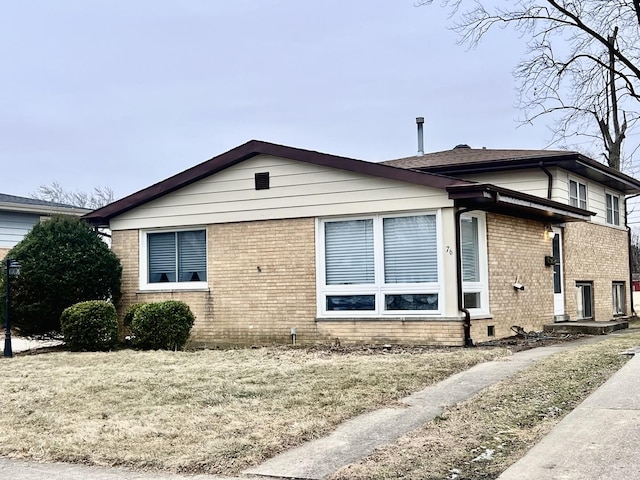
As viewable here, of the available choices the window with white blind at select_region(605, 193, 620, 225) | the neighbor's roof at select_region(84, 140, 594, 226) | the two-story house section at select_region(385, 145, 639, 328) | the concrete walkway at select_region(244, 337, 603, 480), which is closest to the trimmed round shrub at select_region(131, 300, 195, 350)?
the neighbor's roof at select_region(84, 140, 594, 226)

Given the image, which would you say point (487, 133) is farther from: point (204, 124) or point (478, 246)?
point (478, 246)

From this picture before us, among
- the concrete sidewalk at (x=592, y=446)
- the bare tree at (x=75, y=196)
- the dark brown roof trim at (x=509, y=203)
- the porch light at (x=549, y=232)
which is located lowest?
the concrete sidewalk at (x=592, y=446)

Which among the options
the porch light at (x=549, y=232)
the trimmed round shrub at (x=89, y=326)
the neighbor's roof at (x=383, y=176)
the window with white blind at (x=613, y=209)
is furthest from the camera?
the window with white blind at (x=613, y=209)

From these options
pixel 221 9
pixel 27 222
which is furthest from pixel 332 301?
pixel 27 222

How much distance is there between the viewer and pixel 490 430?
6363mm

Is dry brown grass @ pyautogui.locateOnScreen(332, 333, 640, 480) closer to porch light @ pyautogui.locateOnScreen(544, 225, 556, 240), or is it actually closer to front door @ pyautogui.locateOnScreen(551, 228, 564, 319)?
porch light @ pyautogui.locateOnScreen(544, 225, 556, 240)

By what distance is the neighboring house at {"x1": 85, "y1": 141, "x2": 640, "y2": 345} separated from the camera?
12.6 m

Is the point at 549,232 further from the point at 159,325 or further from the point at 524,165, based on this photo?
the point at 159,325

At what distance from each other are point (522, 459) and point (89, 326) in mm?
9476

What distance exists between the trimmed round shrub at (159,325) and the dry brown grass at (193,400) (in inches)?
48.1

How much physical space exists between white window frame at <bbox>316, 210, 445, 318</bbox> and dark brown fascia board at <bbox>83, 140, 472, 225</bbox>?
0.68 meters

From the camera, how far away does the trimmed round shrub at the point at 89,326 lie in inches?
512

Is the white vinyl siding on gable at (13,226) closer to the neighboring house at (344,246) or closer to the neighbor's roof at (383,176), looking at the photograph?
the neighbor's roof at (383,176)

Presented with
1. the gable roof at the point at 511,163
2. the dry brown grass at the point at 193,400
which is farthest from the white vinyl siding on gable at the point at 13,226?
the gable roof at the point at 511,163
